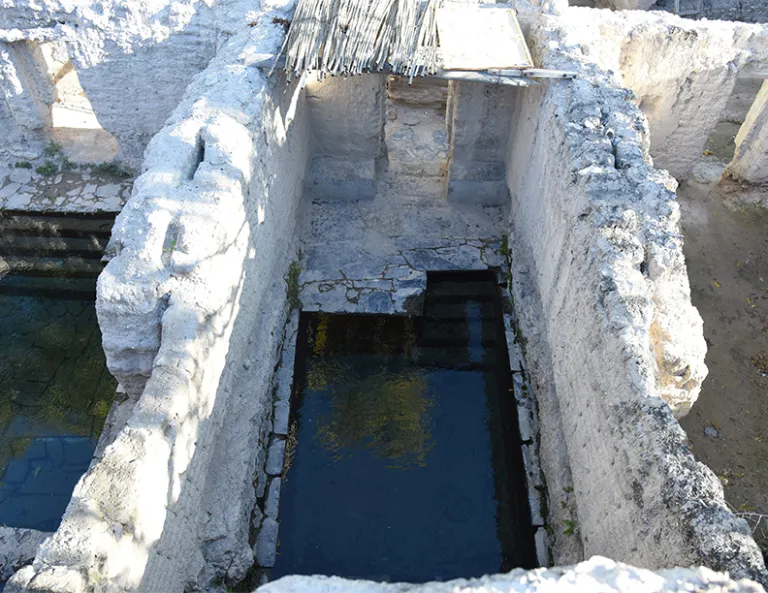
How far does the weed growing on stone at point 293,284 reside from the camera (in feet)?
20.9

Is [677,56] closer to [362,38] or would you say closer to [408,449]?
[362,38]

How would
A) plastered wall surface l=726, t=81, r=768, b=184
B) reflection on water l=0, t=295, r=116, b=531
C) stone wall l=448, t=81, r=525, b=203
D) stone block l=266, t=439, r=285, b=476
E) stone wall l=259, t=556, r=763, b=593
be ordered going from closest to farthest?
stone wall l=259, t=556, r=763, b=593 → stone block l=266, t=439, r=285, b=476 → reflection on water l=0, t=295, r=116, b=531 → stone wall l=448, t=81, r=525, b=203 → plastered wall surface l=726, t=81, r=768, b=184

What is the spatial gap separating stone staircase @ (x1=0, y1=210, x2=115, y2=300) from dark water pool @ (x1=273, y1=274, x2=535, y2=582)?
9.83ft

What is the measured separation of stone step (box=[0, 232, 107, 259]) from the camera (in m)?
7.49

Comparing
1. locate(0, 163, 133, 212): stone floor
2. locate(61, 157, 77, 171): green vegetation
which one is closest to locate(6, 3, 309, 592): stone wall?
locate(0, 163, 133, 212): stone floor

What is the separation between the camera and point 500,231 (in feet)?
23.8

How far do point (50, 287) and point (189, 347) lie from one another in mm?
4416

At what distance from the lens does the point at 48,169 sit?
27.1 feet

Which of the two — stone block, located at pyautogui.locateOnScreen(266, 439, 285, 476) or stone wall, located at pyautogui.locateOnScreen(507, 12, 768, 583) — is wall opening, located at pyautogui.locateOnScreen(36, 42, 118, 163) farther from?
stone wall, located at pyautogui.locateOnScreen(507, 12, 768, 583)

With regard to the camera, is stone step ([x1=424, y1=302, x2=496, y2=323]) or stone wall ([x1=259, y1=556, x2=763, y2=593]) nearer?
stone wall ([x1=259, y1=556, x2=763, y2=593])

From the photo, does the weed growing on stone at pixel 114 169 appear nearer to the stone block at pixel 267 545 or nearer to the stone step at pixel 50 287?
the stone step at pixel 50 287

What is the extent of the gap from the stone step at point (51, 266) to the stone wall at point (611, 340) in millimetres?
5109

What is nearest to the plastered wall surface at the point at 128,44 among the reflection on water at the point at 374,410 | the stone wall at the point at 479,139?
the stone wall at the point at 479,139

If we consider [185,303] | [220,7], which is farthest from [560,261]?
[220,7]
